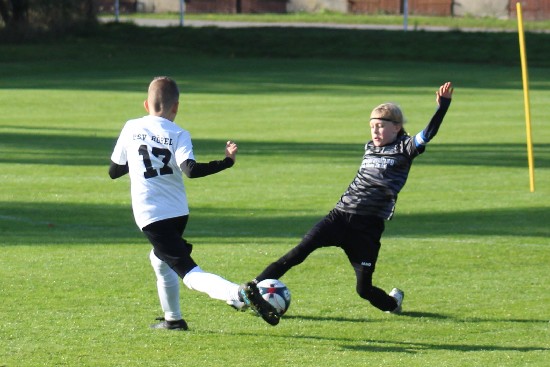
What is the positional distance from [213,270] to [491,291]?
2449mm

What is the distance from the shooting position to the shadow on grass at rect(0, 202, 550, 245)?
12430 millimetres

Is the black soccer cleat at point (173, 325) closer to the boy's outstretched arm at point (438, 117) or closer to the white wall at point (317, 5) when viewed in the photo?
the boy's outstretched arm at point (438, 117)

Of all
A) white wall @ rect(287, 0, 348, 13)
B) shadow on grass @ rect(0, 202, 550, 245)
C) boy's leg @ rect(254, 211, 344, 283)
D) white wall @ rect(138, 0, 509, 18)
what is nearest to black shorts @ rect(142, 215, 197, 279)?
boy's leg @ rect(254, 211, 344, 283)

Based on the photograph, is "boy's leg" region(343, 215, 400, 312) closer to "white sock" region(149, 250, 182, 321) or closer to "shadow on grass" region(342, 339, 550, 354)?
"shadow on grass" region(342, 339, 550, 354)

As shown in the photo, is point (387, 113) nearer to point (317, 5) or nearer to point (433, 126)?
point (433, 126)

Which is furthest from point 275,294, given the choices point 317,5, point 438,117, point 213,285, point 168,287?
point 317,5

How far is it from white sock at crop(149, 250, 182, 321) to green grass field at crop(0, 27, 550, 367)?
150 millimetres

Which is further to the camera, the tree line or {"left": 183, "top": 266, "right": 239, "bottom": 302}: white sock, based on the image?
the tree line

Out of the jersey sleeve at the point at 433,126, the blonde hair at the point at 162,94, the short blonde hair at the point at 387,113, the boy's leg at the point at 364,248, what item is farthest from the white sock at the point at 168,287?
the jersey sleeve at the point at 433,126

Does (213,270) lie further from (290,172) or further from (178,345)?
(290,172)

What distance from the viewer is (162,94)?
7812 mm

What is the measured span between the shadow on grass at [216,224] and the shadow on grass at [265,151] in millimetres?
4770

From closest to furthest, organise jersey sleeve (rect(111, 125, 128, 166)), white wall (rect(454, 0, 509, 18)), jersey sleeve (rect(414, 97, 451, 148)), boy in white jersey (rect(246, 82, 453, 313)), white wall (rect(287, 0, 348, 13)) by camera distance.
Answer: 1. jersey sleeve (rect(111, 125, 128, 166))
2. jersey sleeve (rect(414, 97, 451, 148))
3. boy in white jersey (rect(246, 82, 453, 313))
4. white wall (rect(454, 0, 509, 18))
5. white wall (rect(287, 0, 348, 13))

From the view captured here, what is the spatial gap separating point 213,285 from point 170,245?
0.44m
